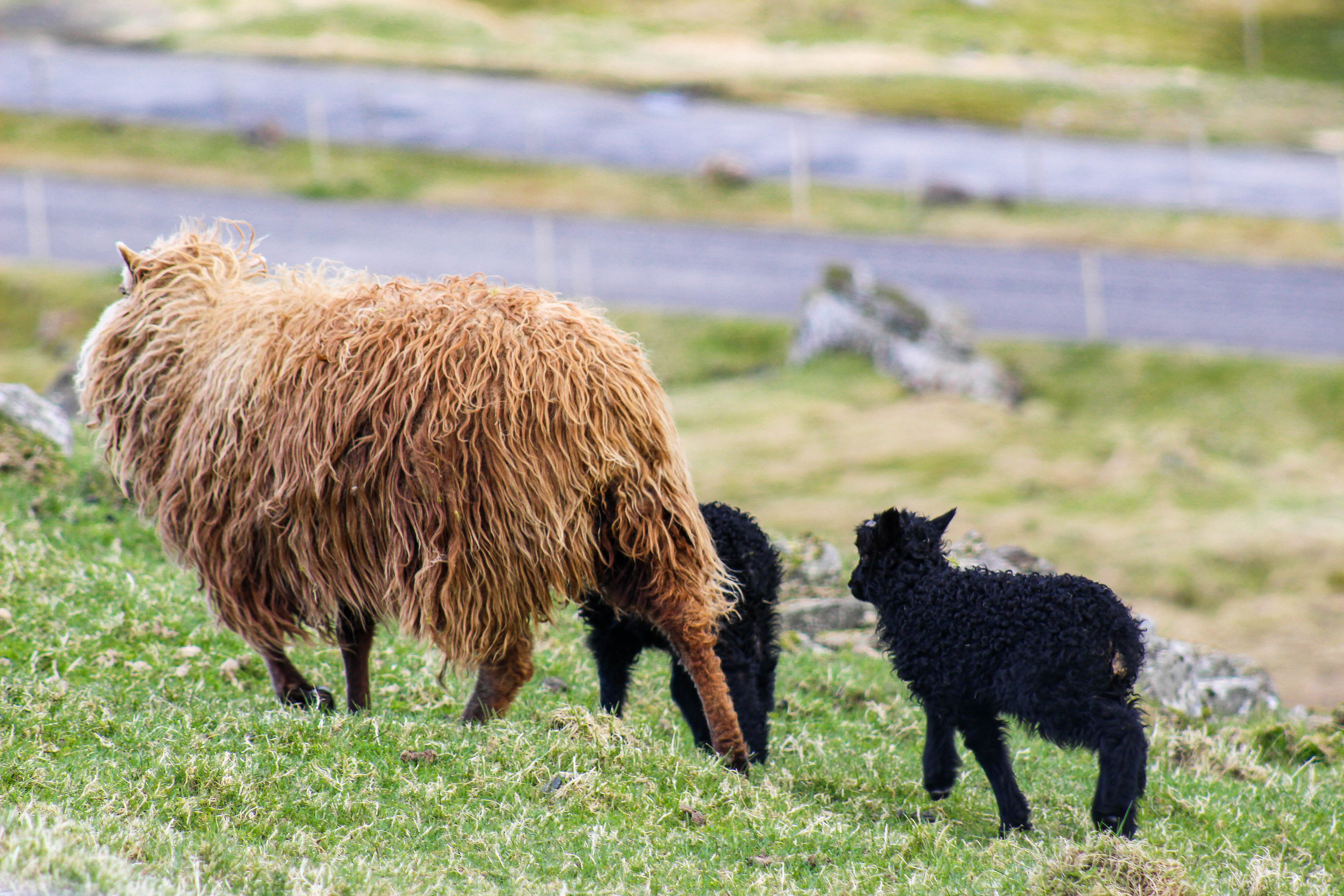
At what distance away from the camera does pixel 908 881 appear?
211 inches

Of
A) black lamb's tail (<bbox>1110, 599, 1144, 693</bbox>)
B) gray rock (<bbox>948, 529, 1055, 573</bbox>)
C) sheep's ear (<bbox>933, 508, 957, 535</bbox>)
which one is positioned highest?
sheep's ear (<bbox>933, 508, 957, 535</bbox>)

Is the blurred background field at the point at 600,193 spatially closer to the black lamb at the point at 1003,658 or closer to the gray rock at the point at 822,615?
the gray rock at the point at 822,615

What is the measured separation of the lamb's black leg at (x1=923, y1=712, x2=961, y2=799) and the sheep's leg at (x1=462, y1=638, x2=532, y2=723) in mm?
2142

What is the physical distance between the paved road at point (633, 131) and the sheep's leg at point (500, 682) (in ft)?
97.2

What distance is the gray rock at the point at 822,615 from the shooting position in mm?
10508

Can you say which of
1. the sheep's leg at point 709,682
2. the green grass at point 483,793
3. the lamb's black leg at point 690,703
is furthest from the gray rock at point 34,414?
the sheep's leg at point 709,682

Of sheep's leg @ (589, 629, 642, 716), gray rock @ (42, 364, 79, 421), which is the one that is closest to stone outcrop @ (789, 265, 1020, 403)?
gray rock @ (42, 364, 79, 421)

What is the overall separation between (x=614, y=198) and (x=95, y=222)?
1261 centimetres

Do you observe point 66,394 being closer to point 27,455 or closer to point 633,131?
point 27,455

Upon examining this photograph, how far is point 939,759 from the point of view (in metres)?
6.64

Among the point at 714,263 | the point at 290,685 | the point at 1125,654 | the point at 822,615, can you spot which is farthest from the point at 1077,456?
the point at 290,685

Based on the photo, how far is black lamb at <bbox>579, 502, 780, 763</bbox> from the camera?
695 cm

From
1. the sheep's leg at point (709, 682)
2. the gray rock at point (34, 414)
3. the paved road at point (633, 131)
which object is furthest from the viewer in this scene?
the paved road at point (633, 131)

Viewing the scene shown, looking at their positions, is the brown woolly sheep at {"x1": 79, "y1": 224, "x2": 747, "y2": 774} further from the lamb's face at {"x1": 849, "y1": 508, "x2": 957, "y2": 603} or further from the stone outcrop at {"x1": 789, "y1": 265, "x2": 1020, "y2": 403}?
the stone outcrop at {"x1": 789, "y1": 265, "x2": 1020, "y2": 403}
